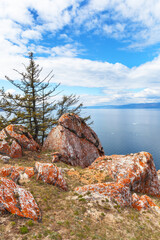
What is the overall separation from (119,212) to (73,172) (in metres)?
7.89

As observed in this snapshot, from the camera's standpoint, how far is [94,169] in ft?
65.5

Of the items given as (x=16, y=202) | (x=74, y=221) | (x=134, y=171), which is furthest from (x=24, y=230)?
(x=134, y=171)

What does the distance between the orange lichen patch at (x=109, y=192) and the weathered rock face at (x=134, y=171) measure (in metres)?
3.14

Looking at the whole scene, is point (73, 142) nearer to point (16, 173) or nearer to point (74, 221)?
point (16, 173)

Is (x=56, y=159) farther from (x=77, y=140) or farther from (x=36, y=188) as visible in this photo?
(x=36, y=188)

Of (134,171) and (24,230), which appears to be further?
(134,171)

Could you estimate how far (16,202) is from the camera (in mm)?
8555

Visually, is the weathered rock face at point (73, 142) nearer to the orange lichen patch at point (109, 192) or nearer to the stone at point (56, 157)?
the stone at point (56, 157)

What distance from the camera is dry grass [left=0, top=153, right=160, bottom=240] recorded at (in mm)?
7364

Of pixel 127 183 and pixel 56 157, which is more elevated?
pixel 56 157

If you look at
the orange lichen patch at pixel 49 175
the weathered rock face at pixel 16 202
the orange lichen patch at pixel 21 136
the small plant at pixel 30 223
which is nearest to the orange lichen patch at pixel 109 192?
the orange lichen patch at pixel 49 175

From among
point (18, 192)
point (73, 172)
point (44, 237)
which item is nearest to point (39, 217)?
point (44, 237)

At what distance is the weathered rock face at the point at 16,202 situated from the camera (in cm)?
800

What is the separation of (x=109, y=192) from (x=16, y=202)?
861 centimetres
